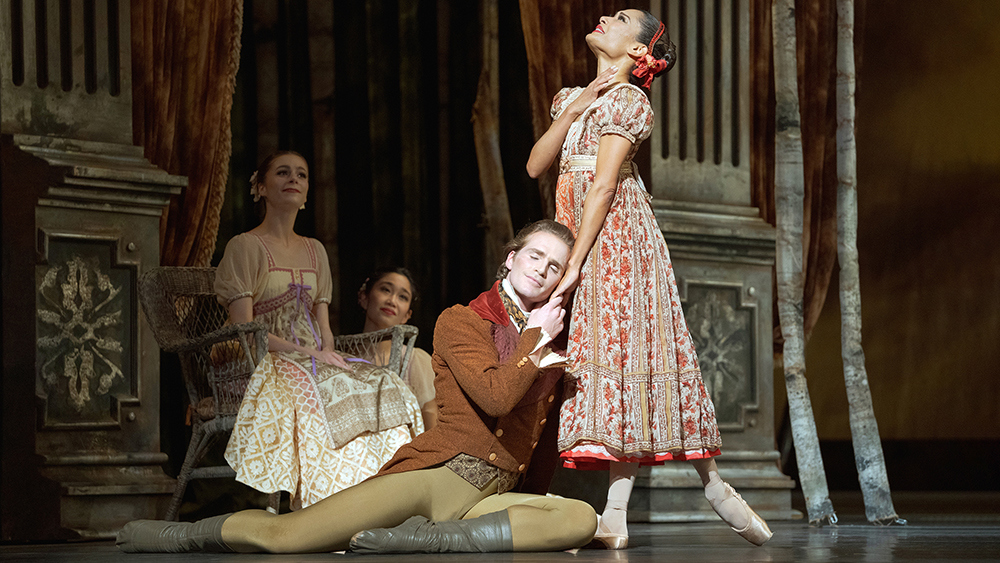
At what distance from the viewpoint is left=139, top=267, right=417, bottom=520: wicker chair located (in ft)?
11.9

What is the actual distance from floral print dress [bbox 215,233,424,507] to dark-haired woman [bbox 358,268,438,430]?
872 millimetres

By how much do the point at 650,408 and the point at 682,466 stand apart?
1.58m

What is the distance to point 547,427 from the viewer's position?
2875mm

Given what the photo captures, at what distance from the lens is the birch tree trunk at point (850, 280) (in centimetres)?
414

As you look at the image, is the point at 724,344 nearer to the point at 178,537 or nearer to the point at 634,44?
the point at 634,44

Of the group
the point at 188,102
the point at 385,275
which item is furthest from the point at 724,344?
the point at 188,102

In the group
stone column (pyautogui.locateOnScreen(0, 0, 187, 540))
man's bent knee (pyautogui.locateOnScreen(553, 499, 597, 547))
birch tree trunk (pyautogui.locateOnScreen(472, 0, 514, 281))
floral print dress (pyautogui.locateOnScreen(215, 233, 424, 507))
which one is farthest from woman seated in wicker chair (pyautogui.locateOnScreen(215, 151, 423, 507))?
birch tree trunk (pyautogui.locateOnScreen(472, 0, 514, 281))

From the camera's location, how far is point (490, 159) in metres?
5.58

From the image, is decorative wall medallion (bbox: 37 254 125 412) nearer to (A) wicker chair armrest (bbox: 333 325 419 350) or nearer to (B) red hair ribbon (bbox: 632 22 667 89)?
(A) wicker chair armrest (bbox: 333 325 419 350)

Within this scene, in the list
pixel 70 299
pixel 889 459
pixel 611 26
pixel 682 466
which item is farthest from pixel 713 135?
pixel 889 459

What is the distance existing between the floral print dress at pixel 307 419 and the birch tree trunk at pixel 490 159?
1838mm

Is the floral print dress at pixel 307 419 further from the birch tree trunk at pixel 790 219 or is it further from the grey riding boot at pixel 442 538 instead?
the birch tree trunk at pixel 790 219

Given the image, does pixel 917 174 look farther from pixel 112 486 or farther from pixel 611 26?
pixel 112 486

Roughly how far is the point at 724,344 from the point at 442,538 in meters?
2.40
